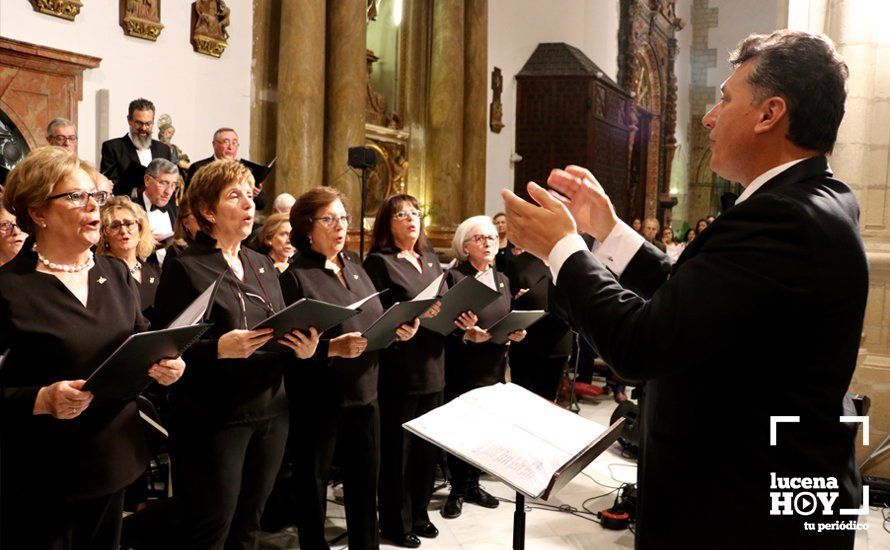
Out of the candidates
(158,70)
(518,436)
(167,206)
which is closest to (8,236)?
(167,206)

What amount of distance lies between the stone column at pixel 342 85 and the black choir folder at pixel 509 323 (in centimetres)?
365

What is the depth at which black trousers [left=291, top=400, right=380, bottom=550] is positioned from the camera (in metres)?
3.44

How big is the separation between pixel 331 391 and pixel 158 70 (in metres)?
3.87

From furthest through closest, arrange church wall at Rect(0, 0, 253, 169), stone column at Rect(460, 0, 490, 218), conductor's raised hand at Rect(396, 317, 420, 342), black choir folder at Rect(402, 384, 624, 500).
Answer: stone column at Rect(460, 0, 490, 218) → church wall at Rect(0, 0, 253, 169) → conductor's raised hand at Rect(396, 317, 420, 342) → black choir folder at Rect(402, 384, 624, 500)

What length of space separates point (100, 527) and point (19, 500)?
0.26 metres

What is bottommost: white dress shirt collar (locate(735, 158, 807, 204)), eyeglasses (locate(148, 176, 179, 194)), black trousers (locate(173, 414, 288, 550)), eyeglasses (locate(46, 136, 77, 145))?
black trousers (locate(173, 414, 288, 550))

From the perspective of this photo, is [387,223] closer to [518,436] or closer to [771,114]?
[518,436]

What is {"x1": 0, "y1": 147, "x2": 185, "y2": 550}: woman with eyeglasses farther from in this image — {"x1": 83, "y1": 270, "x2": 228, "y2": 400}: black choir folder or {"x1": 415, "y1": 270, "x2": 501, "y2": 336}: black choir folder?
{"x1": 415, "y1": 270, "x2": 501, "y2": 336}: black choir folder

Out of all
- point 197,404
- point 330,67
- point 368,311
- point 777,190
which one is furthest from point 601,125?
point 777,190

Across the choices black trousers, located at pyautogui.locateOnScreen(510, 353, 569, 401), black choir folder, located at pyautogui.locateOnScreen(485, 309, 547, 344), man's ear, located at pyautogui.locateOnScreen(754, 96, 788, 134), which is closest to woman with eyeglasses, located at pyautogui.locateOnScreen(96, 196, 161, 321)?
black choir folder, located at pyautogui.locateOnScreen(485, 309, 547, 344)

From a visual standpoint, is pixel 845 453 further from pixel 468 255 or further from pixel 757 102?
pixel 468 255

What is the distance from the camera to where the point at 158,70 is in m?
6.22

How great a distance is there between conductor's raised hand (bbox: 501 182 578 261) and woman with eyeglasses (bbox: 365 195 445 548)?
2.39 meters

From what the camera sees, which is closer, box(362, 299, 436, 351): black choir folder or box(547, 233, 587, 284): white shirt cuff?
box(547, 233, 587, 284): white shirt cuff
